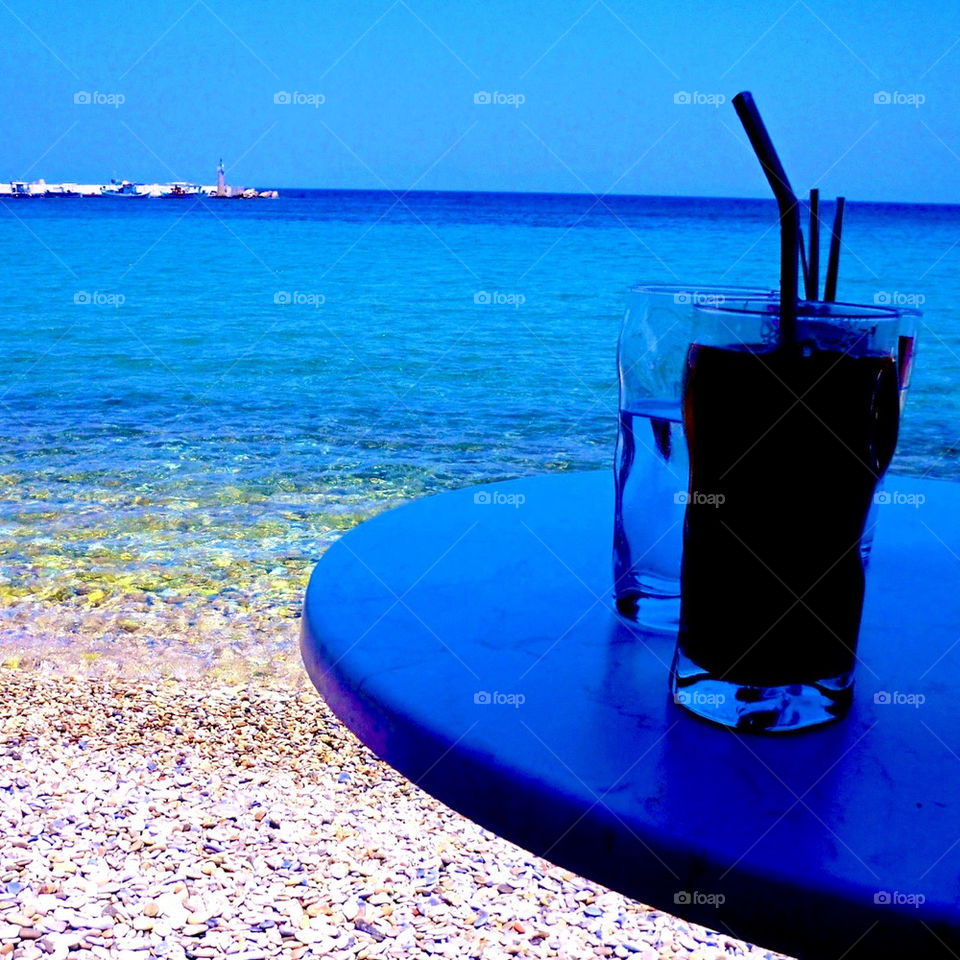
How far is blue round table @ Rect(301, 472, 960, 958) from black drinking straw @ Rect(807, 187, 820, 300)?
0.82ft

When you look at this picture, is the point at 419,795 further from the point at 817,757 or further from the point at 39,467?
the point at 39,467

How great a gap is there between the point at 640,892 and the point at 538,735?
11 centimetres

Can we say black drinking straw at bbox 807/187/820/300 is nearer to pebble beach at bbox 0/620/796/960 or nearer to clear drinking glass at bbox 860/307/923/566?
clear drinking glass at bbox 860/307/923/566

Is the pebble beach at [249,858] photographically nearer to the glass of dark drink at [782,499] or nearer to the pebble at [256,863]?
the pebble at [256,863]

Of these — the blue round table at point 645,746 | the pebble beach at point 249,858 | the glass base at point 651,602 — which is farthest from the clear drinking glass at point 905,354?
the pebble beach at point 249,858

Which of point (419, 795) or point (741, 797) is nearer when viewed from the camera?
point (741, 797)

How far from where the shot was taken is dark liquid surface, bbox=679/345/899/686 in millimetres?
560

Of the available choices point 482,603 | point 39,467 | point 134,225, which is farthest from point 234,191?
point 482,603

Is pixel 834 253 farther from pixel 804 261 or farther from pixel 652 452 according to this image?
pixel 652 452

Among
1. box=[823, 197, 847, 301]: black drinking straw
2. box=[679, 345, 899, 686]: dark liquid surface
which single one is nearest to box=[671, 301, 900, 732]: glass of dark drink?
box=[679, 345, 899, 686]: dark liquid surface

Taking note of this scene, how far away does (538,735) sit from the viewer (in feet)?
1.87

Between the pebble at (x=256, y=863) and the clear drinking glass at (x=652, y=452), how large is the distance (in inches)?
45.4

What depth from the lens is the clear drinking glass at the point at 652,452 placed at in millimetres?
718

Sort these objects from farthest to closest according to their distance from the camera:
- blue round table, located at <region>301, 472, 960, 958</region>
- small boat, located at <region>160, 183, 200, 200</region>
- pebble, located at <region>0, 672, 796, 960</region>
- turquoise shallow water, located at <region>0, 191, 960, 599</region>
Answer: small boat, located at <region>160, 183, 200, 200</region> < turquoise shallow water, located at <region>0, 191, 960, 599</region> < pebble, located at <region>0, 672, 796, 960</region> < blue round table, located at <region>301, 472, 960, 958</region>
